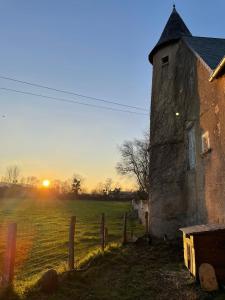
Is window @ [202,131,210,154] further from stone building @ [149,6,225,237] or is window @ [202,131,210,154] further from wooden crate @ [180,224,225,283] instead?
wooden crate @ [180,224,225,283]

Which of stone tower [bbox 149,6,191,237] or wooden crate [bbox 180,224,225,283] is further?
stone tower [bbox 149,6,191,237]

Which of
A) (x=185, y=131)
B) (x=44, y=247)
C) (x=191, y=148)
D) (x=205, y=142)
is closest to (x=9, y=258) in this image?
(x=205, y=142)

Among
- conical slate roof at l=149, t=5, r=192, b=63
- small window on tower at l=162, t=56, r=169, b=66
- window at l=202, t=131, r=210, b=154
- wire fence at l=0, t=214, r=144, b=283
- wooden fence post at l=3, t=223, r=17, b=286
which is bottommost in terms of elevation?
wire fence at l=0, t=214, r=144, b=283

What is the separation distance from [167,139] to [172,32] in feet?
19.0

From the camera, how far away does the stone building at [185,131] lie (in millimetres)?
10289

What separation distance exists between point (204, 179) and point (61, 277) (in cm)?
609

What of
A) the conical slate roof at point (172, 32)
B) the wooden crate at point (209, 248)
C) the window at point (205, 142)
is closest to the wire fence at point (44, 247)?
the wooden crate at point (209, 248)

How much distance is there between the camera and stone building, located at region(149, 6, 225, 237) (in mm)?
10289

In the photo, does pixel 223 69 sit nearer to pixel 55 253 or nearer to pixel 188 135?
pixel 188 135

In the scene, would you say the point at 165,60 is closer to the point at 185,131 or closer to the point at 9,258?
the point at 185,131

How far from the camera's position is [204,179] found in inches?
449

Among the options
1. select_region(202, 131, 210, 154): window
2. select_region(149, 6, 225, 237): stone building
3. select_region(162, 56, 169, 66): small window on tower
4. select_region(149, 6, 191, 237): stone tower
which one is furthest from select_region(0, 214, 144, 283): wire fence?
select_region(162, 56, 169, 66): small window on tower

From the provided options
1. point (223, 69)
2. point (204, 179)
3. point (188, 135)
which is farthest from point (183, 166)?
point (223, 69)

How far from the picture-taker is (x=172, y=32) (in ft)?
54.3
